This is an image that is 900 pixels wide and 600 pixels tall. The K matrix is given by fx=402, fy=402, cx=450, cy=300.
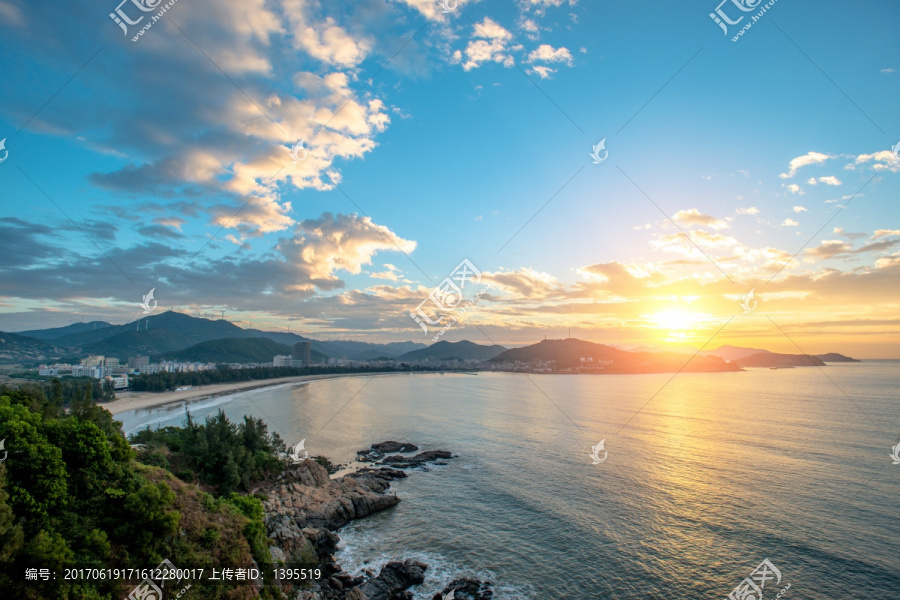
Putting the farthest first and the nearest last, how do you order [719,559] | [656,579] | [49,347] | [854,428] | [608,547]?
1. [49,347]
2. [854,428]
3. [608,547]
4. [719,559]
5. [656,579]

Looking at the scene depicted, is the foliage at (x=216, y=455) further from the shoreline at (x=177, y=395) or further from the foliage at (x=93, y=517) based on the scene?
the shoreline at (x=177, y=395)

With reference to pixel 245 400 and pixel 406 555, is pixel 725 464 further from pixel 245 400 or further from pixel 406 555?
pixel 245 400

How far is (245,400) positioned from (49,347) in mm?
157917

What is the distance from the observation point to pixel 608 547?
22062mm

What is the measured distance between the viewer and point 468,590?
18688 millimetres

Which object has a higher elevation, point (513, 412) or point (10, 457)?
point (10, 457)

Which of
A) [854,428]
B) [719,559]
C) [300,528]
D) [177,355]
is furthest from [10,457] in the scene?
[177,355]

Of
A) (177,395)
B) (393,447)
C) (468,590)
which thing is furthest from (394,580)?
(177,395)

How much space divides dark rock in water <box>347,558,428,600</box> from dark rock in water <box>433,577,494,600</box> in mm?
1508

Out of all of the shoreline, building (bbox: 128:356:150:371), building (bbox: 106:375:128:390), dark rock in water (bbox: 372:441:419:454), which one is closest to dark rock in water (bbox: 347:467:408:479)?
dark rock in water (bbox: 372:441:419:454)

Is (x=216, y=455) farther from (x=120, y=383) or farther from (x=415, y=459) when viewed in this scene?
(x=120, y=383)

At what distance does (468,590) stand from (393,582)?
3.59m

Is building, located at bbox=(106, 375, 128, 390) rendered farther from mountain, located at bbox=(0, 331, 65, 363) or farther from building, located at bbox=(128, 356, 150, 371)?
mountain, located at bbox=(0, 331, 65, 363)

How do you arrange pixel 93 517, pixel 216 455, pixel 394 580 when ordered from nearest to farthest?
1. pixel 93 517
2. pixel 394 580
3. pixel 216 455
